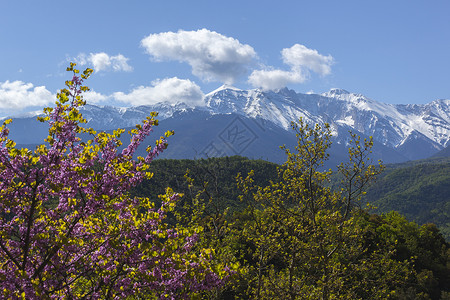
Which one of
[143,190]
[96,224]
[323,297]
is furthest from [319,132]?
[143,190]

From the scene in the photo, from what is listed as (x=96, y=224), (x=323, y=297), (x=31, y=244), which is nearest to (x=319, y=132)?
(x=323, y=297)

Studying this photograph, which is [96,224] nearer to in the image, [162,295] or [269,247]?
[162,295]

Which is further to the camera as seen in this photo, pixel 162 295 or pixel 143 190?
pixel 143 190

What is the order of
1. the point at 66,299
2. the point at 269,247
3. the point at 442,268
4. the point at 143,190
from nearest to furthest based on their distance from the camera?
1. the point at 66,299
2. the point at 269,247
3. the point at 442,268
4. the point at 143,190

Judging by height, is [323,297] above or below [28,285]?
below

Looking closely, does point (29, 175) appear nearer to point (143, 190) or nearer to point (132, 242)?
point (132, 242)

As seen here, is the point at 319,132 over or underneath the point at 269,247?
over

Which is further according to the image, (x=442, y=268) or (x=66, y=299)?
(x=442, y=268)

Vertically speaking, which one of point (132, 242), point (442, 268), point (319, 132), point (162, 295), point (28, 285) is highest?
point (319, 132)

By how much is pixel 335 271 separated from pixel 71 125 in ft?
51.1

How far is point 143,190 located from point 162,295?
179 m

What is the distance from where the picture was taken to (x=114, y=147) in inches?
360

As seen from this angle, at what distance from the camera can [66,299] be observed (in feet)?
27.2

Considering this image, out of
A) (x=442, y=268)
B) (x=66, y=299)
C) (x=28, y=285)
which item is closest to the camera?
(x=28, y=285)
